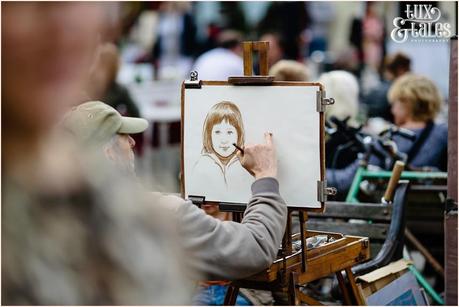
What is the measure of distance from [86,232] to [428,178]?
366 cm

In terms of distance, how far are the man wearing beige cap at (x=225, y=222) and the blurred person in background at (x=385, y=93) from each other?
4178 millimetres

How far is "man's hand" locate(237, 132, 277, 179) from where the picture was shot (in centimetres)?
276

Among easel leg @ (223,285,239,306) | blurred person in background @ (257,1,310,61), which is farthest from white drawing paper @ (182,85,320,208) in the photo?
blurred person in background @ (257,1,310,61)

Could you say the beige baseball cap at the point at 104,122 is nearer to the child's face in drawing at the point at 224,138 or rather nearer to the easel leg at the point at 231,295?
the child's face in drawing at the point at 224,138

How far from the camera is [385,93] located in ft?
23.5

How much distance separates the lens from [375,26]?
892 centimetres

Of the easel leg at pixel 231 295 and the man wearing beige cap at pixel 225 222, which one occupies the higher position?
the man wearing beige cap at pixel 225 222

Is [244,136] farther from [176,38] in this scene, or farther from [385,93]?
[176,38]

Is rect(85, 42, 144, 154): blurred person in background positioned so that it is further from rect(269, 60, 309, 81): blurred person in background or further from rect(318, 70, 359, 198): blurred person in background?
rect(318, 70, 359, 198): blurred person in background

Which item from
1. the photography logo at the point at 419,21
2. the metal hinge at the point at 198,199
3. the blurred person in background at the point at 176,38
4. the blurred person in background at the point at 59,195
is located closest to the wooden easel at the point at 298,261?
the metal hinge at the point at 198,199

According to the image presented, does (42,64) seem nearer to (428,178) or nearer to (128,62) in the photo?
(428,178)

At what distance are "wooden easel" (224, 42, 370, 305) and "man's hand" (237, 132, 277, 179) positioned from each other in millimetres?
190

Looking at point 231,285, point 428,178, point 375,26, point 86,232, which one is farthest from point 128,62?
point 86,232

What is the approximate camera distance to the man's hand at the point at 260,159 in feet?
9.05
